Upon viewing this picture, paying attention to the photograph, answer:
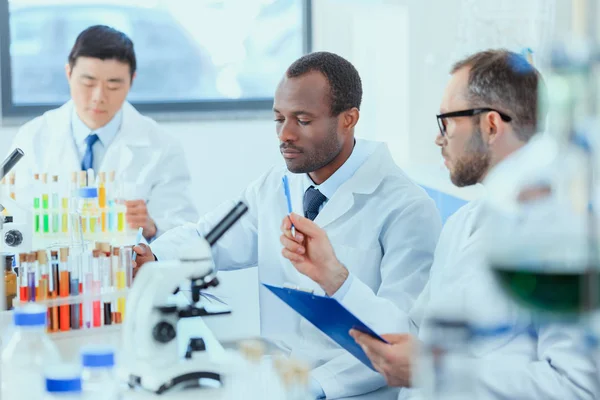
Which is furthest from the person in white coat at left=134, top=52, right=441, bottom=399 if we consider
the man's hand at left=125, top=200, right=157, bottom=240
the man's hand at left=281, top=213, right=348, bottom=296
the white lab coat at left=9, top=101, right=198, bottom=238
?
the white lab coat at left=9, top=101, right=198, bottom=238

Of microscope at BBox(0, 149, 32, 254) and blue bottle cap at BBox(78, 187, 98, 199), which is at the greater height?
blue bottle cap at BBox(78, 187, 98, 199)

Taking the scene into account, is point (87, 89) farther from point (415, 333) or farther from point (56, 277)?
point (415, 333)

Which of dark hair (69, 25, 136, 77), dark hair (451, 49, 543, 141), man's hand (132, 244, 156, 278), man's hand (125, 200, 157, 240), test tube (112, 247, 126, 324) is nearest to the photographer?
dark hair (451, 49, 543, 141)

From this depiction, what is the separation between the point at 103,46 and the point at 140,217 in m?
→ 0.92

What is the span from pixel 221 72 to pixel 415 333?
3.78 metres

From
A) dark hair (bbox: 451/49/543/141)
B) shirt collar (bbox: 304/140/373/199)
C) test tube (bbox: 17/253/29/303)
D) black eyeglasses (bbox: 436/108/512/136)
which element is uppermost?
dark hair (bbox: 451/49/543/141)

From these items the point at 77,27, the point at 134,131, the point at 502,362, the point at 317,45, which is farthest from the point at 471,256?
the point at 77,27

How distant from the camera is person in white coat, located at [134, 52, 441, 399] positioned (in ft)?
8.15

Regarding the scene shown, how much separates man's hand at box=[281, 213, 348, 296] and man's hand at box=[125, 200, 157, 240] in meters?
1.26

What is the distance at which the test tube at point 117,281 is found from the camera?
7.36 ft

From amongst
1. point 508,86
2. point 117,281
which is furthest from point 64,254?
point 508,86

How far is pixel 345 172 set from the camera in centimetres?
275

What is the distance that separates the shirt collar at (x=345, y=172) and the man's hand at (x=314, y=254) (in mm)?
470

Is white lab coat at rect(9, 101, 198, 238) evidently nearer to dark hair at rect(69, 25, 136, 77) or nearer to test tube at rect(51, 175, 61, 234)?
dark hair at rect(69, 25, 136, 77)
